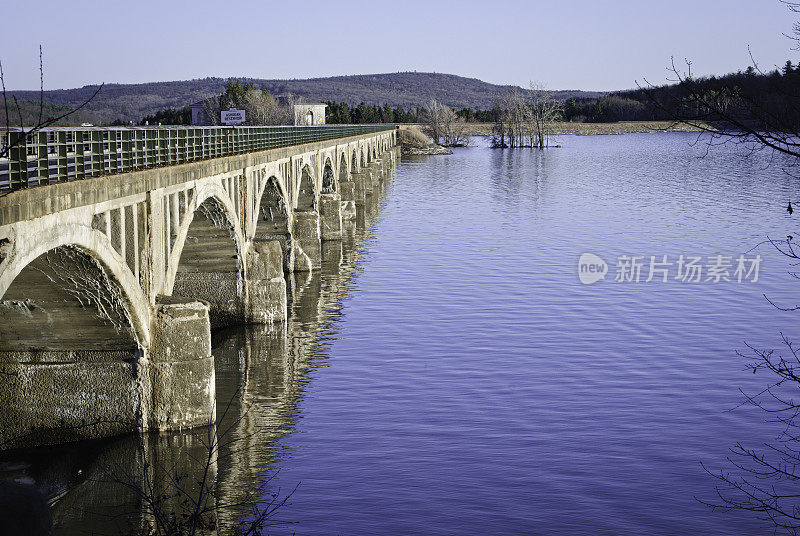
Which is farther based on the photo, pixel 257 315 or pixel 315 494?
pixel 257 315

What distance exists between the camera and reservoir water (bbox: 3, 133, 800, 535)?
64.8ft

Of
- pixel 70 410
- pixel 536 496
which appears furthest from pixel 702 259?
pixel 70 410

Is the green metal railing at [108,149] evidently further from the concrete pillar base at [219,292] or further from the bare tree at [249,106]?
the bare tree at [249,106]

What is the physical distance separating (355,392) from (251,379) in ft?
12.3

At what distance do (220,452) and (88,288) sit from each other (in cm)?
483

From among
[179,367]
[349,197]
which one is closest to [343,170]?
[349,197]

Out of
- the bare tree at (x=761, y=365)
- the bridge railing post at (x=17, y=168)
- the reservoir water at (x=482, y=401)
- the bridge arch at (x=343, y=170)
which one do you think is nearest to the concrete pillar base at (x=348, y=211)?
the reservoir water at (x=482, y=401)

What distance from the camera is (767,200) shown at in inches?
3157

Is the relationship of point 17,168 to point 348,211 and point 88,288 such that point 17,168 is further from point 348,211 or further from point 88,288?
point 348,211

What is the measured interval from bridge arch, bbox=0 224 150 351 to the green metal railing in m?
1.42

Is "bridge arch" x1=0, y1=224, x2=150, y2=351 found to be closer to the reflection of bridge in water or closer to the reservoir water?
the reflection of bridge in water

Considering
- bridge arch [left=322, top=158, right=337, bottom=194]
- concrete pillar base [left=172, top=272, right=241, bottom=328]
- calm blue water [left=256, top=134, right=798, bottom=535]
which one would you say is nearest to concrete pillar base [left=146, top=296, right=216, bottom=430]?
calm blue water [left=256, top=134, right=798, bottom=535]

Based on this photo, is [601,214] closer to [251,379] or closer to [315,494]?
[251,379]

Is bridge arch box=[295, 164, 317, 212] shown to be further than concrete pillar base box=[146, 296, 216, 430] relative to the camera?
Yes
